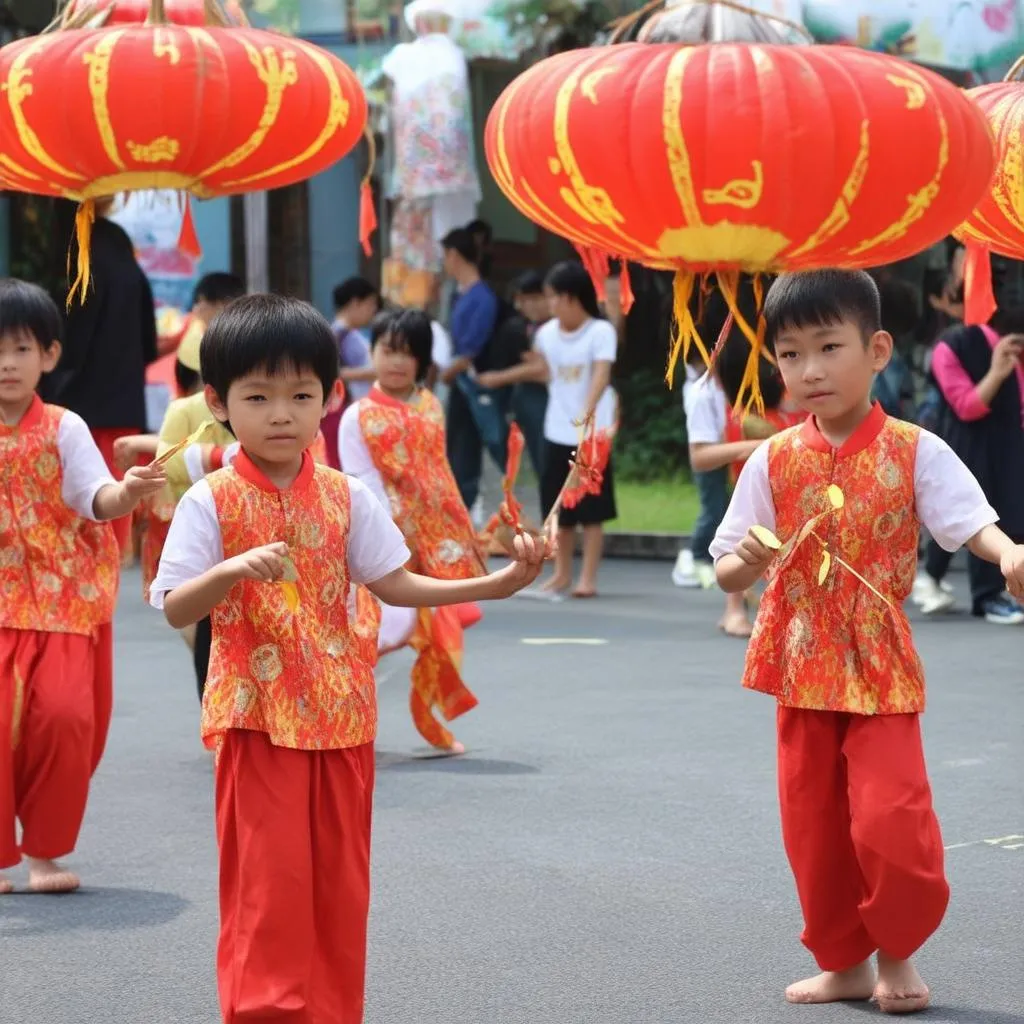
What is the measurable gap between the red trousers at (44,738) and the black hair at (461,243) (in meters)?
8.11

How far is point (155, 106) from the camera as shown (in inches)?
218

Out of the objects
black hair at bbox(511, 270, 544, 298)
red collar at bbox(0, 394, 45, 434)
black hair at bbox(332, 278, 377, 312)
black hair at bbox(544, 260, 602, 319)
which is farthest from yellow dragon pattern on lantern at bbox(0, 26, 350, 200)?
black hair at bbox(511, 270, 544, 298)

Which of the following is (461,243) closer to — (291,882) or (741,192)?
(741,192)

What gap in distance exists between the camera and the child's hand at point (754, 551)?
423 centimetres

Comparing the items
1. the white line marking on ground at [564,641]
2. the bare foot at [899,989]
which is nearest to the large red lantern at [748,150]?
the bare foot at [899,989]

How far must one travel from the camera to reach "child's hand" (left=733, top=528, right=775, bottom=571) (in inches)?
166

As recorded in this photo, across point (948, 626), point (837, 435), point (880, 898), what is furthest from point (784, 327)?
point (948, 626)

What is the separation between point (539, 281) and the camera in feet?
47.3

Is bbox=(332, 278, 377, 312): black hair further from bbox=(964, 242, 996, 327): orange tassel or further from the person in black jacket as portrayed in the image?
bbox=(964, 242, 996, 327): orange tassel

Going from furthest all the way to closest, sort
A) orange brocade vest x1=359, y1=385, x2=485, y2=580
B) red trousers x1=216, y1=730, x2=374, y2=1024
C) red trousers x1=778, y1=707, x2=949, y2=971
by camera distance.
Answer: orange brocade vest x1=359, y1=385, x2=485, y2=580, red trousers x1=778, y1=707, x2=949, y2=971, red trousers x1=216, y1=730, x2=374, y2=1024

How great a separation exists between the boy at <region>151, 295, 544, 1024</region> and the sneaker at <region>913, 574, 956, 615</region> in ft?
24.3

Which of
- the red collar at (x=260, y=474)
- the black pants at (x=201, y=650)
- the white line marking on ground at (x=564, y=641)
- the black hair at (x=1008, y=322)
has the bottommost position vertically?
the white line marking on ground at (x=564, y=641)

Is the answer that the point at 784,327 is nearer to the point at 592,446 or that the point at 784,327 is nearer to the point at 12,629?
the point at 592,446

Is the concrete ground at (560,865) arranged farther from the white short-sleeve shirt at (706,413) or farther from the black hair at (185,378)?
the black hair at (185,378)
